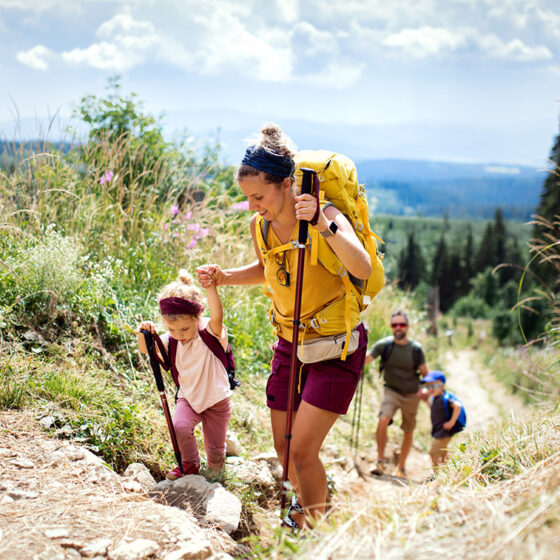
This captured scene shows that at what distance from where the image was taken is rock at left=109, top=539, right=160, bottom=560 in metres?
2.25

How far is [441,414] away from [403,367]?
0.76 metres

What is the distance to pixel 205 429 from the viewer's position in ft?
11.7

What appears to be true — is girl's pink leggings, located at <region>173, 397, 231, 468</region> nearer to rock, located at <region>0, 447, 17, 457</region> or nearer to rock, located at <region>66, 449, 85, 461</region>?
rock, located at <region>66, 449, 85, 461</region>

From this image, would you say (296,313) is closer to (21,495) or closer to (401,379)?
(21,495)

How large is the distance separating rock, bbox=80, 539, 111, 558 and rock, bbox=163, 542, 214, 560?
26 centimetres

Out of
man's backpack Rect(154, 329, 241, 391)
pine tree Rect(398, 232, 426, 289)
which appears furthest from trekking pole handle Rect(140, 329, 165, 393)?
pine tree Rect(398, 232, 426, 289)

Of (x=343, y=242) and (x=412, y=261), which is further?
(x=412, y=261)

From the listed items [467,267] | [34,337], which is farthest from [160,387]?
[467,267]

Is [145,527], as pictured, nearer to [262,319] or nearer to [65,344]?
[65,344]

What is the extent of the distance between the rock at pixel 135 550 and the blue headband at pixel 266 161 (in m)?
1.81

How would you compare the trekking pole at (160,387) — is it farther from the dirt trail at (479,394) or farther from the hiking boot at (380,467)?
the dirt trail at (479,394)

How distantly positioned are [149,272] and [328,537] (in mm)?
3850

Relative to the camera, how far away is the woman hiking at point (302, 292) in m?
2.62

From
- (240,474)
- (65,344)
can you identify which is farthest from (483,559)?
(65,344)
